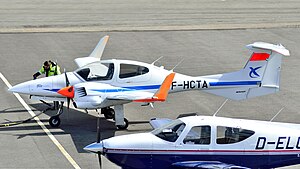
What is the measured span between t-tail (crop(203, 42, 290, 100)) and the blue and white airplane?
6381mm

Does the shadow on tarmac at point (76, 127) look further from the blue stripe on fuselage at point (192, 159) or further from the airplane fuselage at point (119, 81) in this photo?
the blue stripe on fuselage at point (192, 159)

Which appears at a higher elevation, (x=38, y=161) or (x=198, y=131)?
(x=198, y=131)

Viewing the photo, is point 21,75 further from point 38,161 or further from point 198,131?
point 198,131

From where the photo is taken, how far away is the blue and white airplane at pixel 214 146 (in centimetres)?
1984

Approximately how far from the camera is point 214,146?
65.4ft

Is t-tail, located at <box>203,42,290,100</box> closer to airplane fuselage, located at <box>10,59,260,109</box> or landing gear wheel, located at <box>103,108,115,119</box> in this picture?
airplane fuselage, located at <box>10,59,260,109</box>

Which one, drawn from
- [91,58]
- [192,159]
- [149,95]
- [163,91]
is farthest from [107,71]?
[192,159]

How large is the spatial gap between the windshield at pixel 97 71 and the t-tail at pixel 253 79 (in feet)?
11.1

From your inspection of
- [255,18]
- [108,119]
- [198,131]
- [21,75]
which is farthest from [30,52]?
[198,131]

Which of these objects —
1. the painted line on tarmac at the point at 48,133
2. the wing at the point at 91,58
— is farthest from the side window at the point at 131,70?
the painted line on tarmac at the point at 48,133

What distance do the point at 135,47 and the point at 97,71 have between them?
45.5 ft

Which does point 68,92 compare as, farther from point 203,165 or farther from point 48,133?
point 203,165

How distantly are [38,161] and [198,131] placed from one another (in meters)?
5.27

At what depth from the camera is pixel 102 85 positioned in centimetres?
2564
